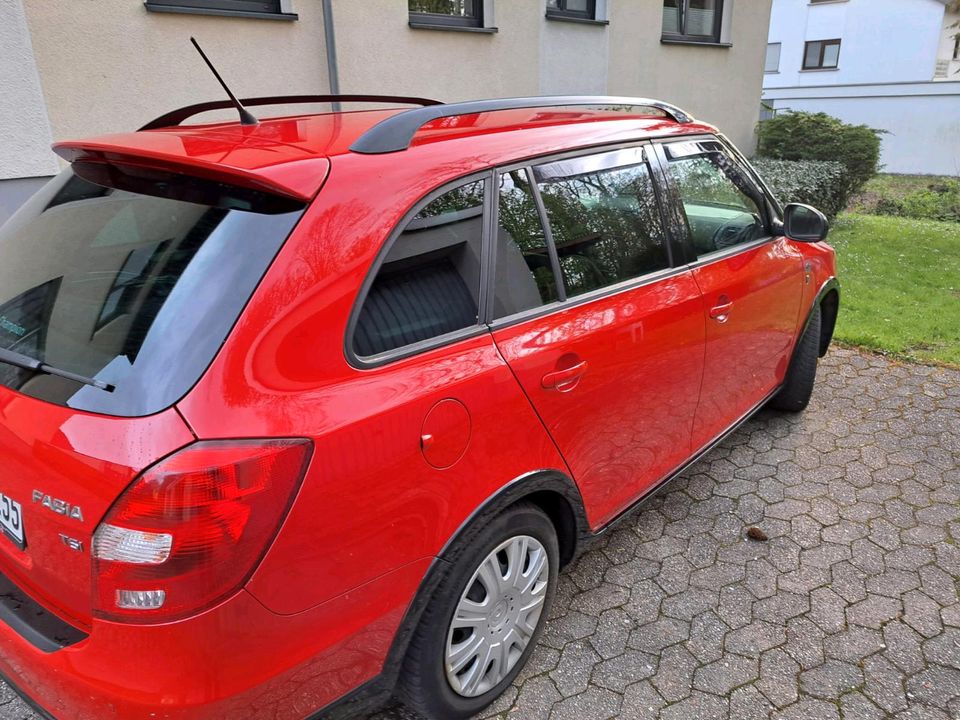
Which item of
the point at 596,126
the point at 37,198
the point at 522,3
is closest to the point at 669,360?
the point at 596,126

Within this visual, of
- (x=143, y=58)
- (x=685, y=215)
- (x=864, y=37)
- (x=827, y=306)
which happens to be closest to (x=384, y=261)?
(x=685, y=215)

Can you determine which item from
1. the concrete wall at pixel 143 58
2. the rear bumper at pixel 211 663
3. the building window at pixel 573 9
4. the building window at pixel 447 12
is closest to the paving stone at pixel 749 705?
the rear bumper at pixel 211 663

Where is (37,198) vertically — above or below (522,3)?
below

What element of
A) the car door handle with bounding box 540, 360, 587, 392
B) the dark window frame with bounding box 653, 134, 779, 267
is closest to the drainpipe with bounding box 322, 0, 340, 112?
the dark window frame with bounding box 653, 134, 779, 267

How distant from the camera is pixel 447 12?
7.66 m

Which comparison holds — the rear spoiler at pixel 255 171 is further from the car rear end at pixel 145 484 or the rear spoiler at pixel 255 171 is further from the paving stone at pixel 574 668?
the paving stone at pixel 574 668

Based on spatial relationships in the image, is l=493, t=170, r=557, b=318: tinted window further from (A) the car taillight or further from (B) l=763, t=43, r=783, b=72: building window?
(B) l=763, t=43, r=783, b=72: building window

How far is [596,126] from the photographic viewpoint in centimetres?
257

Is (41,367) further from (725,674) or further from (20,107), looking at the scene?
(20,107)

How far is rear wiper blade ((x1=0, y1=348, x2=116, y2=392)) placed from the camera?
5.00ft

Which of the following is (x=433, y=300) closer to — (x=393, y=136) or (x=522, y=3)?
(x=393, y=136)

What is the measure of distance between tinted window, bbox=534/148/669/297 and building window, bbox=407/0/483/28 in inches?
208

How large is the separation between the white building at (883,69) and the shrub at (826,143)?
18390mm

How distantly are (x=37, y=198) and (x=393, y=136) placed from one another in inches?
44.5
